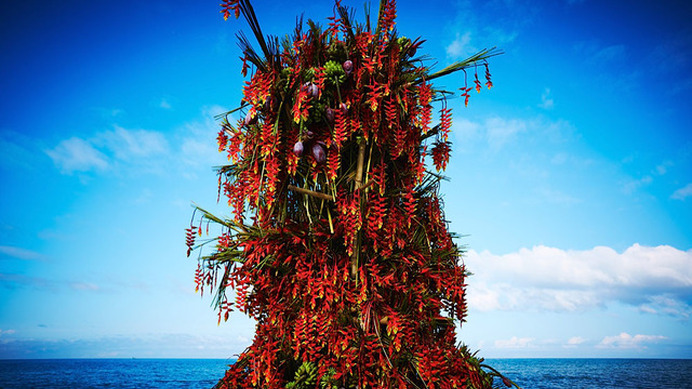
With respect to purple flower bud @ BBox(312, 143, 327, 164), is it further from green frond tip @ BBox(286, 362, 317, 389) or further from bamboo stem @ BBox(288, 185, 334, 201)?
green frond tip @ BBox(286, 362, 317, 389)

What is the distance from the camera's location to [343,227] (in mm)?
3465

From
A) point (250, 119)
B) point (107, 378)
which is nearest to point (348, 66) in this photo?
point (250, 119)

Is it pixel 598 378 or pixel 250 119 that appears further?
pixel 598 378

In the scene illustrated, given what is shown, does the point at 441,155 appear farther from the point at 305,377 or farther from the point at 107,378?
the point at 107,378

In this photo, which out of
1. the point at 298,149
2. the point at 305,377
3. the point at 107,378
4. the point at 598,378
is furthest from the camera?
the point at 107,378

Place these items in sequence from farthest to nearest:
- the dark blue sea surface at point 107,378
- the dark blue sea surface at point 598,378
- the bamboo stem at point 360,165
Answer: the dark blue sea surface at point 107,378 → the dark blue sea surface at point 598,378 → the bamboo stem at point 360,165

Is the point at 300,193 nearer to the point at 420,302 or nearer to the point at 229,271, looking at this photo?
the point at 229,271

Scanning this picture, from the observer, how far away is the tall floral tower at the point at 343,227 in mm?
3289

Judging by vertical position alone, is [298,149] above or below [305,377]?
above

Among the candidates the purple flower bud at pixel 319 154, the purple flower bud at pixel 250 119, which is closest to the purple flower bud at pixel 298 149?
the purple flower bud at pixel 319 154

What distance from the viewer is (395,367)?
10.5ft

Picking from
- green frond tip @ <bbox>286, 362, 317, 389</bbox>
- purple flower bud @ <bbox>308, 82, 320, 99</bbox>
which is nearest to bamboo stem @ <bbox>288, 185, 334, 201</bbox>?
purple flower bud @ <bbox>308, 82, 320, 99</bbox>

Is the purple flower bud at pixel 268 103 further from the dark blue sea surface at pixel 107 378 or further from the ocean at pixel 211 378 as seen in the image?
the dark blue sea surface at pixel 107 378

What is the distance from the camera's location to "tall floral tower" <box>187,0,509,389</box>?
3289 millimetres
